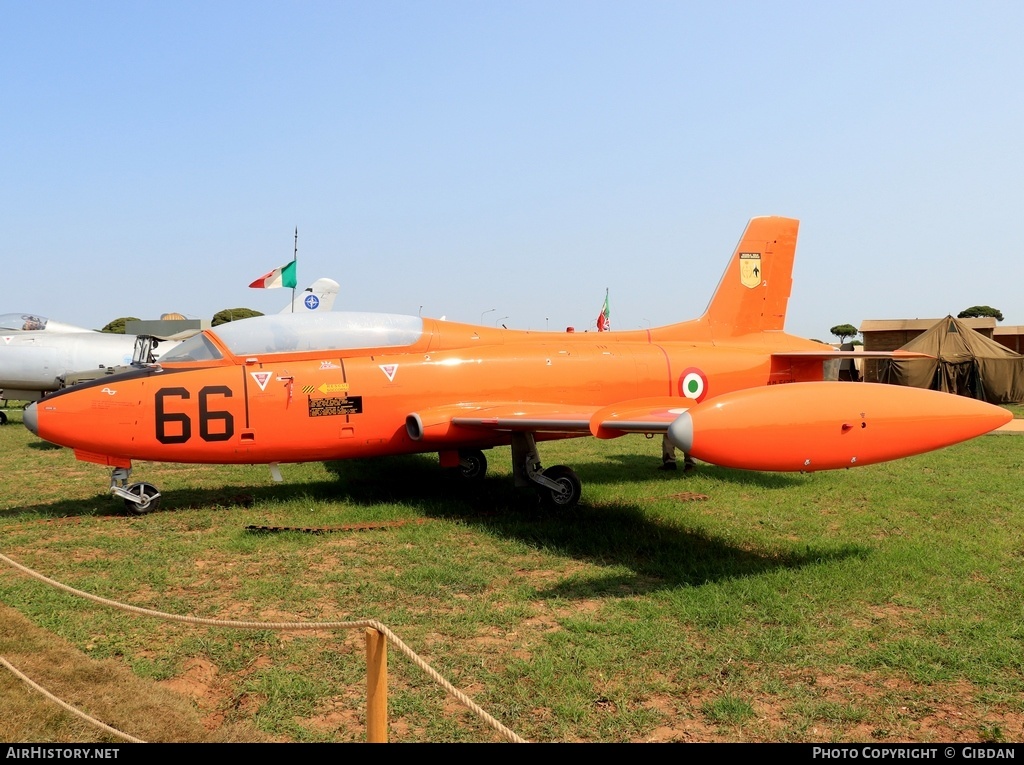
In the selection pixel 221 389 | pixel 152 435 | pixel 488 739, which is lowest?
pixel 488 739

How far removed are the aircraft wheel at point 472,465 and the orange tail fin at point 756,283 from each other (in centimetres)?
457

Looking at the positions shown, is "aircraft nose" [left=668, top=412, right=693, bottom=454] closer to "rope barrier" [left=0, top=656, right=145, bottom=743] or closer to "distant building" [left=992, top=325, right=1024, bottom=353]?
"rope barrier" [left=0, top=656, right=145, bottom=743]

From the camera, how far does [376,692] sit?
311cm

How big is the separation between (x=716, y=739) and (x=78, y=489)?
10522mm

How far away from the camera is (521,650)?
16.7 feet

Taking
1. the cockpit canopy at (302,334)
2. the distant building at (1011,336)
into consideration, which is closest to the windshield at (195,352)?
the cockpit canopy at (302,334)

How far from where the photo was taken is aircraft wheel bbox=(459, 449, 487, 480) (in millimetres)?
12203

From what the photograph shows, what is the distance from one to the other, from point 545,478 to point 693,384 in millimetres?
3244

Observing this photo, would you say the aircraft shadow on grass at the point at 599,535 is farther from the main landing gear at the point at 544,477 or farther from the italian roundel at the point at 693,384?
the italian roundel at the point at 693,384

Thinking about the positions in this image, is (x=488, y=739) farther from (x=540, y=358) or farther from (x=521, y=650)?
(x=540, y=358)

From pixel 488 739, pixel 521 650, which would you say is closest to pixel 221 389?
pixel 521 650

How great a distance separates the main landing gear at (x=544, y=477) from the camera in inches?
373

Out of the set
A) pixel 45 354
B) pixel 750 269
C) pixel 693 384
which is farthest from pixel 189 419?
pixel 45 354

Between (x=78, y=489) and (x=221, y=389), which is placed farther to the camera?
(x=78, y=489)
